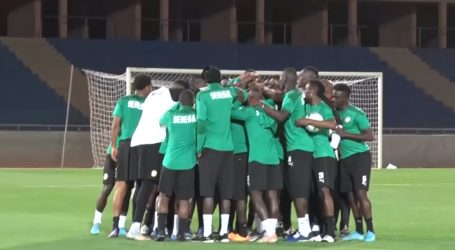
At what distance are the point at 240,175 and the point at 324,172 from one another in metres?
1.11

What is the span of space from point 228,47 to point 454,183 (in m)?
14.8

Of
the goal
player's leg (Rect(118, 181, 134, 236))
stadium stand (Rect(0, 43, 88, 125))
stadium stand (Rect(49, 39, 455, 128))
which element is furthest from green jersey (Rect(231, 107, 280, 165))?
stadium stand (Rect(49, 39, 455, 128))

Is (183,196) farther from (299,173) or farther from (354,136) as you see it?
(354,136)

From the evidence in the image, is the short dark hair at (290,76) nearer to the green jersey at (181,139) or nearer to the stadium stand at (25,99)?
the green jersey at (181,139)

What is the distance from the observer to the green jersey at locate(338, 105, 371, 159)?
1345 cm

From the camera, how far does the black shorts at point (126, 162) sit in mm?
13547

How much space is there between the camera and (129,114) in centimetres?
1367

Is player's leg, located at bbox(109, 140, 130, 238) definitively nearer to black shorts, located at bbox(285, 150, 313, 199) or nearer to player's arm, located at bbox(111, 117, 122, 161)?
player's arm, located at bbox(111, 117, 122, 161)

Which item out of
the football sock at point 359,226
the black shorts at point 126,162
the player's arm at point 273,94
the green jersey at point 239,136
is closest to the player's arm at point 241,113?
the green jersey at point 239,136

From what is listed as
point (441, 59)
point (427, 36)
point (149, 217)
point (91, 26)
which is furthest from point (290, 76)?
point (427, 36)

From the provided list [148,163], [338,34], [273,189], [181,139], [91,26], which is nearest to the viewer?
[181,139]

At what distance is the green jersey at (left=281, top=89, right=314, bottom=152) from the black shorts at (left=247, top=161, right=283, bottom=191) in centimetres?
38

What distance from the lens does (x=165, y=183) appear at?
13023mm

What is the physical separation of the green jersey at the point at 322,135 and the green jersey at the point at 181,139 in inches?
61.8
